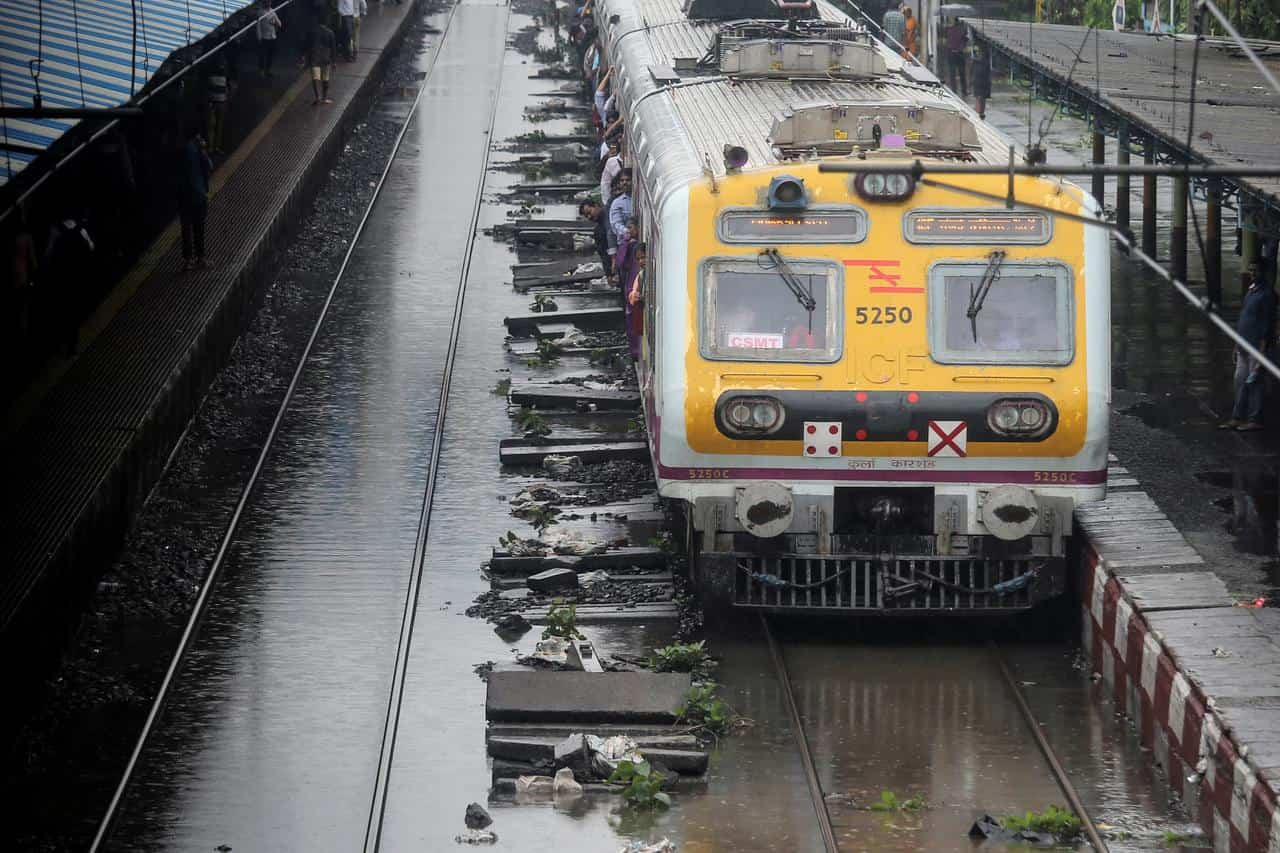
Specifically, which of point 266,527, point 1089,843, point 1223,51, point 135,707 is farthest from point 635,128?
point 1223,51

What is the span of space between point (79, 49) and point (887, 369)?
10.8 metres

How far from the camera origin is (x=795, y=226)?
12.2 m

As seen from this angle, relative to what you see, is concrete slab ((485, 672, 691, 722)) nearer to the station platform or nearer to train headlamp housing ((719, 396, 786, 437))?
train headlamp housing ((719, 396, 786, 437))

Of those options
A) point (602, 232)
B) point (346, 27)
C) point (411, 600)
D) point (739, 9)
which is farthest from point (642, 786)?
point (346, 27)

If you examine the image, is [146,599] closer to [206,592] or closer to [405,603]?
[206,592]

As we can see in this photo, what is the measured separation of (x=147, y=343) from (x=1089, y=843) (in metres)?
11.0

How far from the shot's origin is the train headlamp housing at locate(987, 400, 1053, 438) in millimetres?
11992

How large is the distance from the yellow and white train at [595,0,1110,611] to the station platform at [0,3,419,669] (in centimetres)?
386

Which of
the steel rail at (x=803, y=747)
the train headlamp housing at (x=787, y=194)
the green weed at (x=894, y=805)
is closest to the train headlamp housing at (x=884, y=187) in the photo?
the train headlamp housing at (x=787, y=194)

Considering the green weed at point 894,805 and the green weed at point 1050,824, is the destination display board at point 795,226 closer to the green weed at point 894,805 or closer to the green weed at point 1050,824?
the green weed at point 894,805

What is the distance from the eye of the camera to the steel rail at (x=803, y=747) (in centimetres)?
1000

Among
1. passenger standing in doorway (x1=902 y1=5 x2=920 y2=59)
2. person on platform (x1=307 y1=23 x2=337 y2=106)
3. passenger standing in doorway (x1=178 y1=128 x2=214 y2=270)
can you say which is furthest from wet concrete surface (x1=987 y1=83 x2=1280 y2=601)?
person on platform (x1=307 y1=23 x2=337 y2=106)

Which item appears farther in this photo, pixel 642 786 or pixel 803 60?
pixel 803 60

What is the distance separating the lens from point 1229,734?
9680mm
